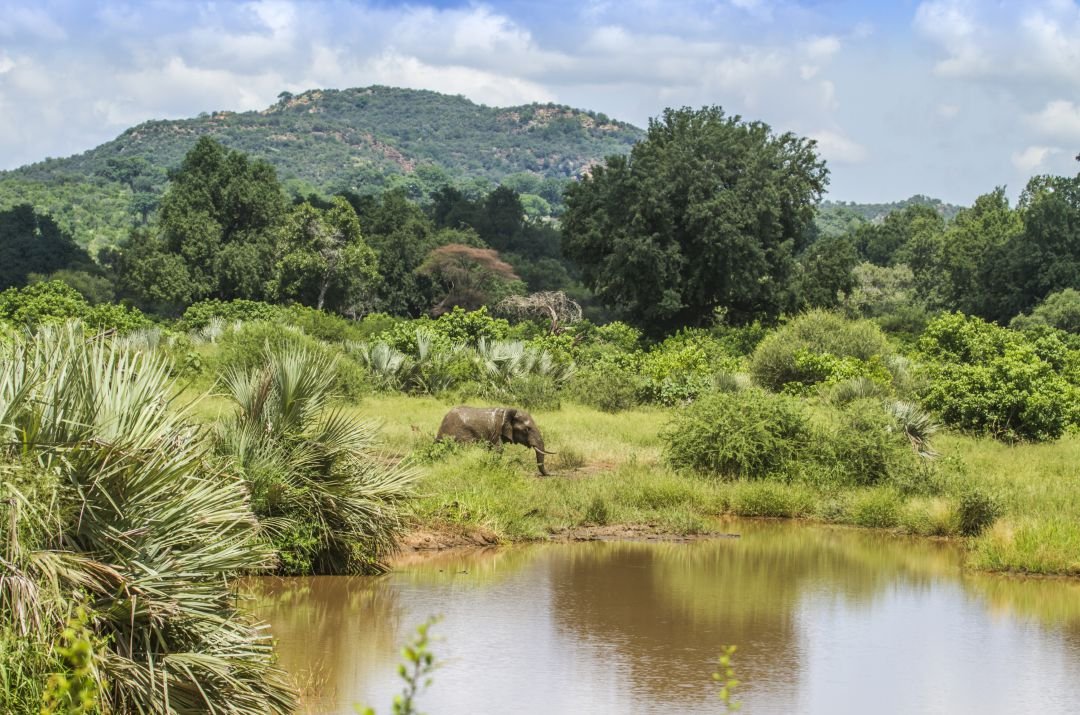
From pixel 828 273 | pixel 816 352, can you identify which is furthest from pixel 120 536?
pixel 828 273

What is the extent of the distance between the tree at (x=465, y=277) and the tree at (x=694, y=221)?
10882 mm

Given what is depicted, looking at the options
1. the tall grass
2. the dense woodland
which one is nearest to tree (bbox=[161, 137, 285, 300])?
the dense woodland

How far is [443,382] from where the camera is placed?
87.3ft

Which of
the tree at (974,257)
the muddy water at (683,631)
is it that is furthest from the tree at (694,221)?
the muddy water at (683,631)

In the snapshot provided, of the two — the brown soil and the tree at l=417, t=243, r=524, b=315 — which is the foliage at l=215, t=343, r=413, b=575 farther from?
the tree at l=417, t=243, r=524, b=315

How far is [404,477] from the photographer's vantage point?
12828 millimetres

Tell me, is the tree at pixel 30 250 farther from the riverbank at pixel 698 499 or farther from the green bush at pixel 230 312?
the riverbank at pixel 698 499

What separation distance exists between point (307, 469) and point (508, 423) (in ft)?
24.1

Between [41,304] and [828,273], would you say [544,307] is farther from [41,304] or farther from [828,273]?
[41,304]

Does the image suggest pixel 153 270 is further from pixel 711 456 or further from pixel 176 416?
pixel 176 416

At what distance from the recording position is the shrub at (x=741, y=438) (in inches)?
719

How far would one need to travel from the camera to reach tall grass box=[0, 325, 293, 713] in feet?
23.6

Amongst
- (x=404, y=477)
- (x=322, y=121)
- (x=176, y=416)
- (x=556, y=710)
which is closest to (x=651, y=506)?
(x=404, y=477)

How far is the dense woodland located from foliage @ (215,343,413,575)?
3cm
